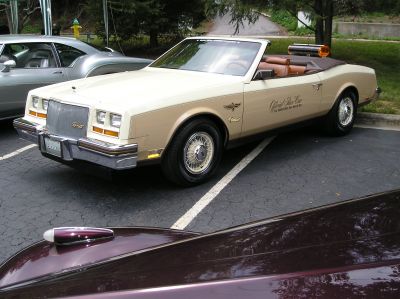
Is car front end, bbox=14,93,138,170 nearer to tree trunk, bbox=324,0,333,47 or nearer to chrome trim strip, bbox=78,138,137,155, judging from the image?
chrome trim strip, bbox=78,138,137,155

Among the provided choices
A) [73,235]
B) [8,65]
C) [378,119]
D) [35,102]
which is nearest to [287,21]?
[378,119]

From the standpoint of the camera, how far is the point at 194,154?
509 centimetres

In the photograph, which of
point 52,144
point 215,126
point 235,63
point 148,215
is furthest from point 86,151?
point 235,63

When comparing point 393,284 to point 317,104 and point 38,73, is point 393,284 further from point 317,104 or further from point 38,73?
point 38,73

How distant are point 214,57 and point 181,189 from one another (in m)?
1.73

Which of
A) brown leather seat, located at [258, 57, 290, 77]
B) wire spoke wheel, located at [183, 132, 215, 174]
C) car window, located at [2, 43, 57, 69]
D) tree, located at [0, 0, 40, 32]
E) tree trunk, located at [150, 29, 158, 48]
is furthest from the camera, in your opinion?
tree trunk, located at [150, 29, 158, 48]

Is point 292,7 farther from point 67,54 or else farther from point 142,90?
point 142,90

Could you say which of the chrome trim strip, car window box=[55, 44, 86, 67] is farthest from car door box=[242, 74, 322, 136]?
car window box=[55, 44, 86, 67]

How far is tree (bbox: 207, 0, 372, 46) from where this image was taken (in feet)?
34.4

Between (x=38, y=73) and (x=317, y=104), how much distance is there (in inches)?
156

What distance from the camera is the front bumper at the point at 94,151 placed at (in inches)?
174

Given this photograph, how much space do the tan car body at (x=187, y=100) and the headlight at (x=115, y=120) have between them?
0.05 m

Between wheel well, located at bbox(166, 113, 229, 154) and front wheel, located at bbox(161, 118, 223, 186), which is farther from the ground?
wheel well, located at bbox(166, 113, 229, 154)

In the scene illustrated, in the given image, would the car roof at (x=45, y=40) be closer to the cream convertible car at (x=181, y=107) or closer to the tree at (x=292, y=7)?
the cream convertible car at (x=181, y=107)
